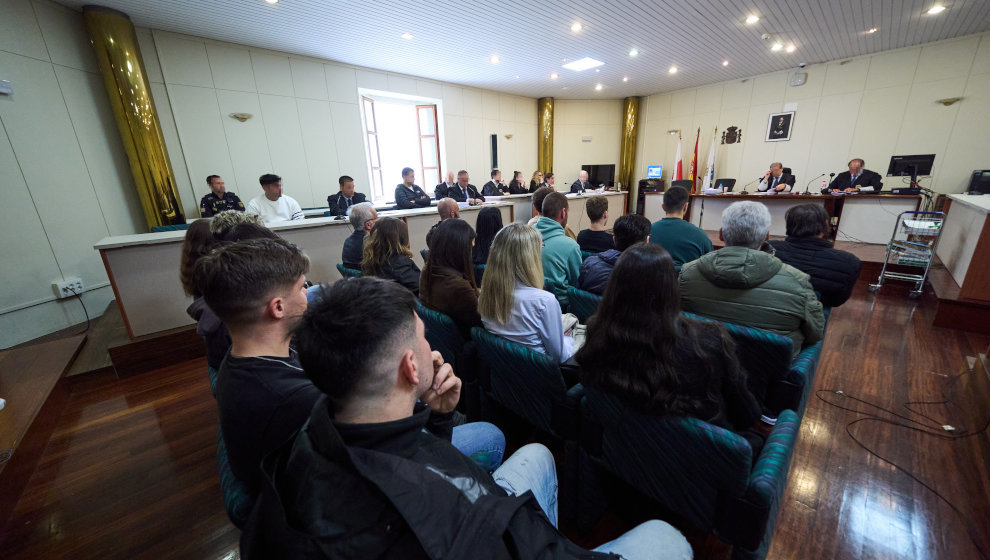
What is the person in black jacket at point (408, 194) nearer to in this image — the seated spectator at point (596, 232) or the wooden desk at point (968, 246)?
the seated spectator at point (596, 232)

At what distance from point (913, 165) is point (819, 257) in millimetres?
5516

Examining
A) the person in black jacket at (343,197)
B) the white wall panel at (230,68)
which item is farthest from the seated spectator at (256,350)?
the white wall panel at (230,68)

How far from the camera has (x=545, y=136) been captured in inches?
357

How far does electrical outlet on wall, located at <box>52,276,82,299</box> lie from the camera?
3.41 m

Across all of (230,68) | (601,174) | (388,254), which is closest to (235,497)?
(388,254)

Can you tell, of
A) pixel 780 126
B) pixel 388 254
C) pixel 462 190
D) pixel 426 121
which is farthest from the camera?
pixel 426 121

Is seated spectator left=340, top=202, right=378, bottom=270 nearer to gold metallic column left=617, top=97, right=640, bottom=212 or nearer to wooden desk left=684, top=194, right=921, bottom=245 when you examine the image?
wooden desk left=684, top=194, right=921, bottom=245

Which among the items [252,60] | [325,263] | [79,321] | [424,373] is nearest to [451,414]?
[424,373]

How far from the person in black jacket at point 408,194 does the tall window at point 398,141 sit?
1091mm

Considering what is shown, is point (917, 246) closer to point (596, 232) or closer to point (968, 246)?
point (968, 246)

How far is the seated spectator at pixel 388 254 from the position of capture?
230 centimetres

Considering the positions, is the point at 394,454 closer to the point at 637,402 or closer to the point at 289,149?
the point at 637,402

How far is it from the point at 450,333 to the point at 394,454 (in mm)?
1136

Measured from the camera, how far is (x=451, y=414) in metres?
1.00
